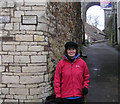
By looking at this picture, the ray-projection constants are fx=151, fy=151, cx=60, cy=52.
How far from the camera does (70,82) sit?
2.64 meters

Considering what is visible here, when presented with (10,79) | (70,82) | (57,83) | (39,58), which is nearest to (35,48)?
(39,58)

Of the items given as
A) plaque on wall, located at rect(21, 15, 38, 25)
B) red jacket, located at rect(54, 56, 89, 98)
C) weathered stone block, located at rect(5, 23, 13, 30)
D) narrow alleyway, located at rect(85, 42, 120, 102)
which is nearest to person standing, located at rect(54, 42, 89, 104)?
red jacket, located at rect(54, 56, 89, 98)

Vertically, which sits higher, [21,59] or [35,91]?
[21,59]

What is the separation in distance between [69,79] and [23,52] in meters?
1.37

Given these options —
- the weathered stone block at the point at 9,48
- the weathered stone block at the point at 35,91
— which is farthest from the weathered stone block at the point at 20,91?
the weathered stone block at the point at 9,48

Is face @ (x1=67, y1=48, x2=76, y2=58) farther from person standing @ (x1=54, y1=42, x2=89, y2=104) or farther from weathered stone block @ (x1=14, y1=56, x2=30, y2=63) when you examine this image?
weathered stone block @ (x1=14, y1=56, x2=30, y2=63)

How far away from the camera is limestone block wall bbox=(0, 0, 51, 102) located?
3416 millimetres

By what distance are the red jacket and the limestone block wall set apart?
0.91 m

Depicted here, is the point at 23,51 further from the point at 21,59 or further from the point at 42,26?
the point at 42,26

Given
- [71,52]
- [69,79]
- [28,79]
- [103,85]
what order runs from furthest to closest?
[103,85] < [28,79] < [71,52] < [69,79]

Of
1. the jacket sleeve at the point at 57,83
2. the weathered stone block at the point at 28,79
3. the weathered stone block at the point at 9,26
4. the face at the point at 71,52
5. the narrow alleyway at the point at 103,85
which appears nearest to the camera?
the jacket sleeve at the point at 57,83

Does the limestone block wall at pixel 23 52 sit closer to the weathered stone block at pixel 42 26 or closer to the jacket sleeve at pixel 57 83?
the weathered stone block at pixel 42 26

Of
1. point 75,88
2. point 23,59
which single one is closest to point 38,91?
point 23,59

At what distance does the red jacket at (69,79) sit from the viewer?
2635 millimetres
